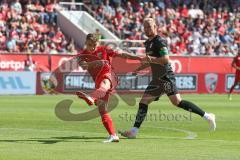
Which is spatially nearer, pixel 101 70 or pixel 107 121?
pixel 107 121

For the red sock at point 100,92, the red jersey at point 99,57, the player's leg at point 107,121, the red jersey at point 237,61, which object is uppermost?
the red jersey at point 99,57

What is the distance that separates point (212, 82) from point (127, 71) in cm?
453

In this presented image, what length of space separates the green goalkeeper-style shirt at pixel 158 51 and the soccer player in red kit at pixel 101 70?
2.62 feet

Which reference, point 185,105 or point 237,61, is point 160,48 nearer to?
point 185,105

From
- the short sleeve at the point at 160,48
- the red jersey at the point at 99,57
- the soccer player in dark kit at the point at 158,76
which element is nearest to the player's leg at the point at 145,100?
the soccer player in dark kit at the point at 158,76

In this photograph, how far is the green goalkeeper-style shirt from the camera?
1382 cm

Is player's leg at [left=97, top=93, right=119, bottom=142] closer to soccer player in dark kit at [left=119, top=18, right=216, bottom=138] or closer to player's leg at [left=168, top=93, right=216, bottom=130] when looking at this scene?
soccer player in dark kit at [left=119, top=18, right=216, bottom=138]

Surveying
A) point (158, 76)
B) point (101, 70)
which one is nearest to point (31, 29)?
point (158, 76)

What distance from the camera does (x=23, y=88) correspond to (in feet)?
112

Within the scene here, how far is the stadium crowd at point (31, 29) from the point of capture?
123 ft

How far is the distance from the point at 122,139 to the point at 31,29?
25.2 metres

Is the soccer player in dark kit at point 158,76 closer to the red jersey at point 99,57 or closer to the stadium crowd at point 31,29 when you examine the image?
the red jersey at point 99,57

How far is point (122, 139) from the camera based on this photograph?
1413 cm

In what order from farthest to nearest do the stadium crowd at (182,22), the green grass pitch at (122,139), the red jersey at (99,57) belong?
the stadium crowd at (182,22) < the red jersey at (99,57) < the green grass pitch at (122,139)
